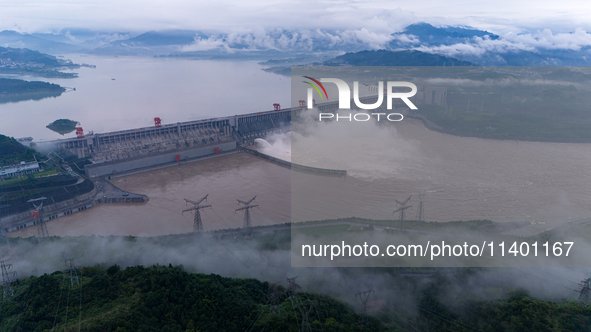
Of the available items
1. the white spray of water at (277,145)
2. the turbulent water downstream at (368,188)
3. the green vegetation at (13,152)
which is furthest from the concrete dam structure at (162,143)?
the green vegetation at (13,152)

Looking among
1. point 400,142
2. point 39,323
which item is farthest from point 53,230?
point 400,142

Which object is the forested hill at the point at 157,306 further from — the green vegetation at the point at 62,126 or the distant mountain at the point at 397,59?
the distant mountain at the point at 397,59

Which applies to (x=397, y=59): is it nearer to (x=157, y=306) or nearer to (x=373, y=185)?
(x=373, y=185)

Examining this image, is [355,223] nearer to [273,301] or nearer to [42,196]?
[273,301]

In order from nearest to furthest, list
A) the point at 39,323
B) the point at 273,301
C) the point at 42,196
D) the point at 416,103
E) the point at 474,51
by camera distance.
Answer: the point at 39,323, the point at 273,301, the point at 42,196, the point at 416,103, the point at 474,51

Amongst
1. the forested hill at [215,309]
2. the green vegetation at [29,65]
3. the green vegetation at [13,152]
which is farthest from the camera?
the green vegetation at [29,65]

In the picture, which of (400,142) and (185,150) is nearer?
(185,150)

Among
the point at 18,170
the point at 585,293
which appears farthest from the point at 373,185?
the point at 18,170
